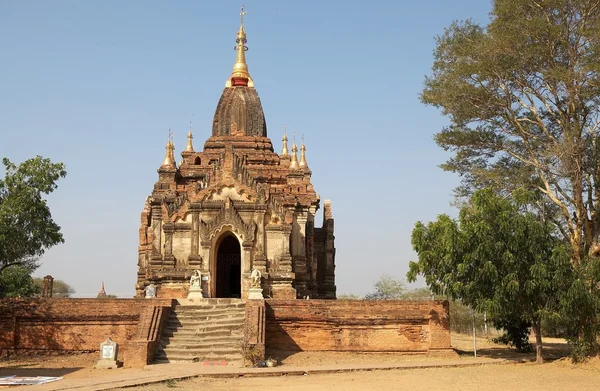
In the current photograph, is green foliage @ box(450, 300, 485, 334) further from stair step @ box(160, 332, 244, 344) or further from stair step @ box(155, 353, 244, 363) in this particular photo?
stair step @ box(155, 353, 244, 363)

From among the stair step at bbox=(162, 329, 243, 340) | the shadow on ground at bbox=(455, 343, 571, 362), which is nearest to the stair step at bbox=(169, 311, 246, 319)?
the stair step at bbox=(162, 329, 243, 340)

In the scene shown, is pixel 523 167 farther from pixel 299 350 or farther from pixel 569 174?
pixel 299 350

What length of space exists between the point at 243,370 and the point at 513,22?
13.2 meters

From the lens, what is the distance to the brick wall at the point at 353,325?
68.6 ft

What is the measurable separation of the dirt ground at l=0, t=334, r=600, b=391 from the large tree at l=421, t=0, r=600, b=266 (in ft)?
12.3

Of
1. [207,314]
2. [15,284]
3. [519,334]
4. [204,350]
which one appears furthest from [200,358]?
[15,284]

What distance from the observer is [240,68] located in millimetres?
33938

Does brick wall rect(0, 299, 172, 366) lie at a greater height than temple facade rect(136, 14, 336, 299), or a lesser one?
lesser

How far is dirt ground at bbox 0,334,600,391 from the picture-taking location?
15.6 metres

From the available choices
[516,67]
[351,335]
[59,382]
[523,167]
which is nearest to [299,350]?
[351,335]

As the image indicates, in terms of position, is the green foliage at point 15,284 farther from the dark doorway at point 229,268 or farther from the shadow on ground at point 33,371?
the shadow on ground at point 33,371

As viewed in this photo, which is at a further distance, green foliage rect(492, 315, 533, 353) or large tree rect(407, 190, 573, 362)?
green foliage rect(492, 315, 533, 353)

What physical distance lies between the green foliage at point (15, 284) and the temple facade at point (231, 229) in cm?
1159

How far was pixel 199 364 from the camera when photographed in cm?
1858
